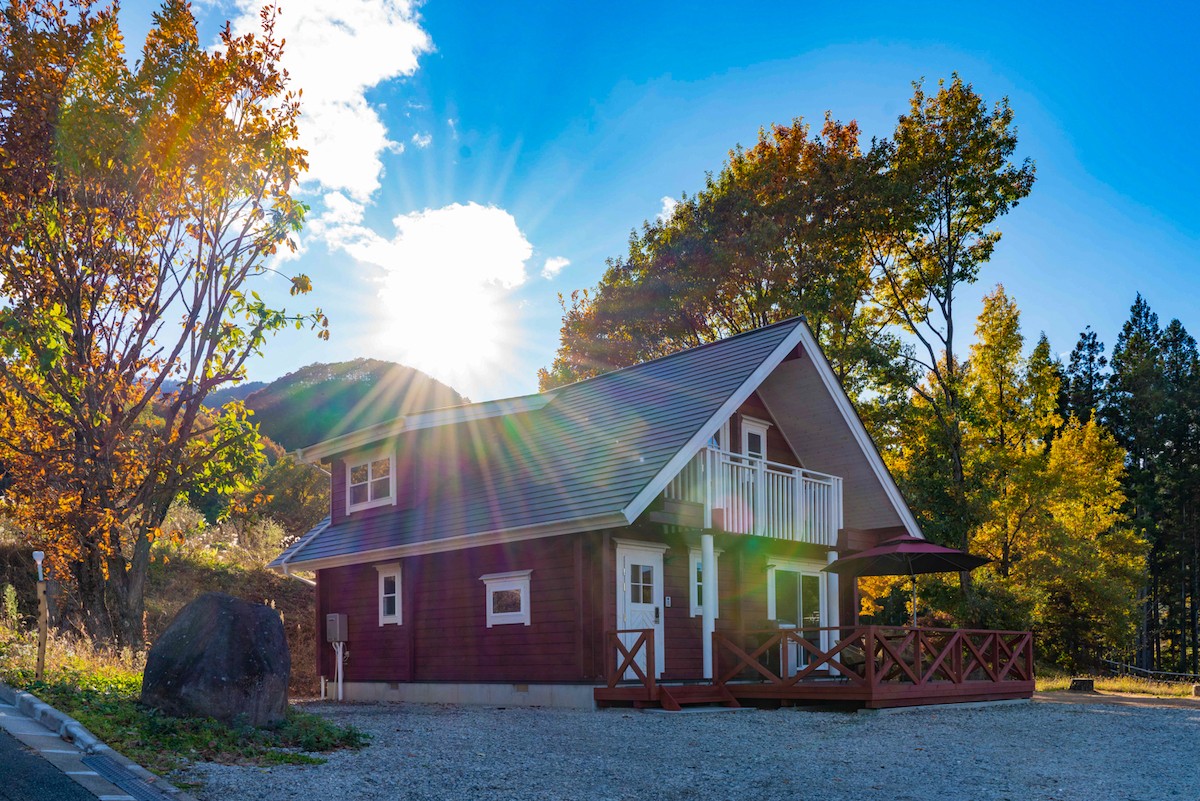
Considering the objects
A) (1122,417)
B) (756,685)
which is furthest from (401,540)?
(1122,417)

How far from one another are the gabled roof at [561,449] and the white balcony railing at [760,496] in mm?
1055

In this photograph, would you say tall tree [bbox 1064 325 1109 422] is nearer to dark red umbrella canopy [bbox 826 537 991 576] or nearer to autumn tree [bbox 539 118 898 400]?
autumn tree [bbox 539 118 898 400]

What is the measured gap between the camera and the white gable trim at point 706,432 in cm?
1526

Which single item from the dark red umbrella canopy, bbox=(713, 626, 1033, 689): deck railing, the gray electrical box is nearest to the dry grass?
the gray electrical box

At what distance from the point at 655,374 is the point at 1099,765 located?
11518 mm

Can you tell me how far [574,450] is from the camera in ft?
60.4

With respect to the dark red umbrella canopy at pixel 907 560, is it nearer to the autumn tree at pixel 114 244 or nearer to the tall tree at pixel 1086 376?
the autumn tree at pixel 114 244

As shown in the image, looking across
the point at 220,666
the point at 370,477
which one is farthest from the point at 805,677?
the point at 370,477

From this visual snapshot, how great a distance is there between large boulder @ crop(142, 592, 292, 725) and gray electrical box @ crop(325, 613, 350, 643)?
10.4 metres

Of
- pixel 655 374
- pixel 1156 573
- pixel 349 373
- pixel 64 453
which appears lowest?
pixel 1156 573

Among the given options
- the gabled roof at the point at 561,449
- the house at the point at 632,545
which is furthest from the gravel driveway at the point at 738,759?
the gabled roof at the point at 561,449

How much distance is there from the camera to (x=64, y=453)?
17.1m

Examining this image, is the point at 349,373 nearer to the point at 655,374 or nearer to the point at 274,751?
the point at 655,374

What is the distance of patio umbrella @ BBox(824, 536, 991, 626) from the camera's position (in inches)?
696
